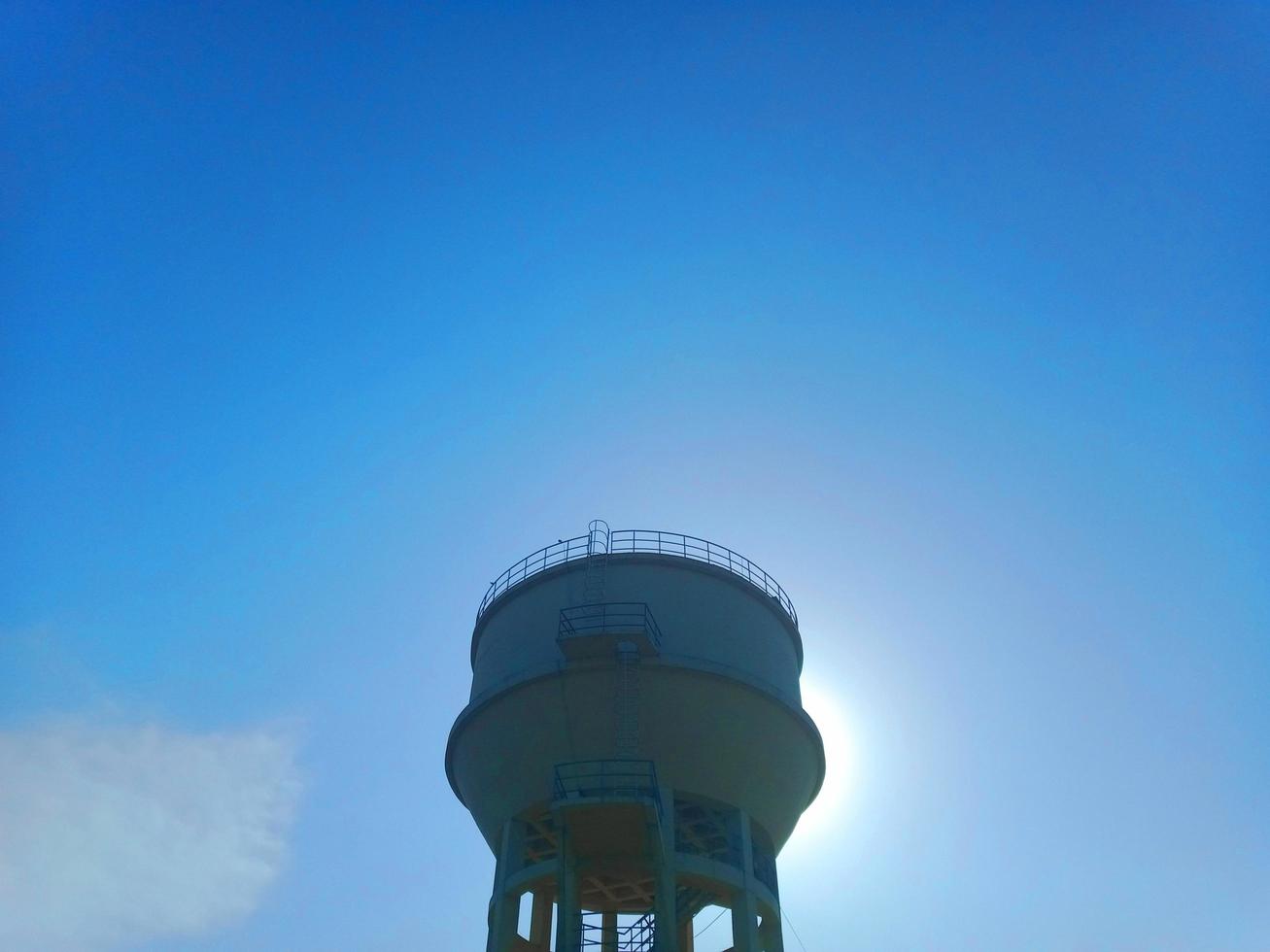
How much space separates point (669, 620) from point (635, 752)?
2.56 m

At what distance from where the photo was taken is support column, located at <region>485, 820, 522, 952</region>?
53.9ft

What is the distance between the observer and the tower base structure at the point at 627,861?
15.8 meters


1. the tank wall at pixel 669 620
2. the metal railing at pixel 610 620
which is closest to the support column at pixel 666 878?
the tank wall at pixel 669 620

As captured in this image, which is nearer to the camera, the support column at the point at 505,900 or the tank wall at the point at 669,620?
the support column at the point at 505,900

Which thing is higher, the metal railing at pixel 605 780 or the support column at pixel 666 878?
the metal railing at pixel 605 780

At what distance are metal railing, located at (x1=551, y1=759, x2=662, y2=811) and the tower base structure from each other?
0.05 feet

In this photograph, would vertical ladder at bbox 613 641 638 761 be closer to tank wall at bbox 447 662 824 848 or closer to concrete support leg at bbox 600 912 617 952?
tank wall at bbox 447 662 824 848

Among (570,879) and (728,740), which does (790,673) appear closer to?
(728,740)

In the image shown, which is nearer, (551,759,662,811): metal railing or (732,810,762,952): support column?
(732,810,762,952): support column

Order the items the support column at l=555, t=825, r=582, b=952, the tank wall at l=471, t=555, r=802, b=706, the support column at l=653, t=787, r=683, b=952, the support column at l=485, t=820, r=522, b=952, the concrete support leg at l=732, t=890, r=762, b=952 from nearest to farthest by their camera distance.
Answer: the support column at l=653, t=787, r=683, b=952 → the support column at l=555, t=825, r=582, b=952 → the concrete support leg at l=732, t=890, r=762, b=952 → the support column at l=485, t=820, r=522, b=952 → the tank wall at l=471, t=555, r=802, b=706

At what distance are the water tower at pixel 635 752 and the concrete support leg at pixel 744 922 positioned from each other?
21mm

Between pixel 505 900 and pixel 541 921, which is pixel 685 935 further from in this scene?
pixel 505 900

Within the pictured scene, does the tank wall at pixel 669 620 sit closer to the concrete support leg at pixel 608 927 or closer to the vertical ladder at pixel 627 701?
the vertical ladder at pixel 627 701

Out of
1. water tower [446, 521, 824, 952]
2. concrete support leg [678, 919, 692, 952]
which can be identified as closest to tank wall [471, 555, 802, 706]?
water tower [446, 521, 824, 952]
